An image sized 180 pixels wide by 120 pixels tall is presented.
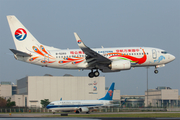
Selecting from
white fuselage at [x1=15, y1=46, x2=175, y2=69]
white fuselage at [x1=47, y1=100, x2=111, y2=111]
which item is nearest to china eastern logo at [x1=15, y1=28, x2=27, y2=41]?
white fuselage at [x1=15, y1=46, x2=175, y2=69]

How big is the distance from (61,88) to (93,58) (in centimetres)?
6641

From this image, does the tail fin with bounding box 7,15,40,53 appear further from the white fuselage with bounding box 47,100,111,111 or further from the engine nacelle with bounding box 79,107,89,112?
the engine nacelle with bounding box 79,107,89,112

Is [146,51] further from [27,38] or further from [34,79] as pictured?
[34,79]

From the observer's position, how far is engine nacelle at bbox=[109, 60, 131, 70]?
43906 millimetres

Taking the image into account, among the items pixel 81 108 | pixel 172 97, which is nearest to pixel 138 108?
pixel 81 108

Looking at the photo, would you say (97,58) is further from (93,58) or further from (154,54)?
(154,54)

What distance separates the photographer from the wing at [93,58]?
41.3 m

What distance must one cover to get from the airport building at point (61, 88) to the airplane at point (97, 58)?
200 ft

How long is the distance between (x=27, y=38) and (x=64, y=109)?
27299 mm

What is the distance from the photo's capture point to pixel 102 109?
253ft

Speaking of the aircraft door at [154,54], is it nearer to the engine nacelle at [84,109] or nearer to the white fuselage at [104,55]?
the white fuselage at [104,55]

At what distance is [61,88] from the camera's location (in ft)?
357

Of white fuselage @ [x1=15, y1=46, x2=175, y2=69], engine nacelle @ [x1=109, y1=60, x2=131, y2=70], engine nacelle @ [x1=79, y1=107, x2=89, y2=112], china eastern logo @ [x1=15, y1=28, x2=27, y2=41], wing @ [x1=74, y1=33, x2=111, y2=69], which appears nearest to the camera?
wing @ [x1=74, y1=33, x2=111, y2=69]

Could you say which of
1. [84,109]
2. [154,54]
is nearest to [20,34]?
[154,54]
